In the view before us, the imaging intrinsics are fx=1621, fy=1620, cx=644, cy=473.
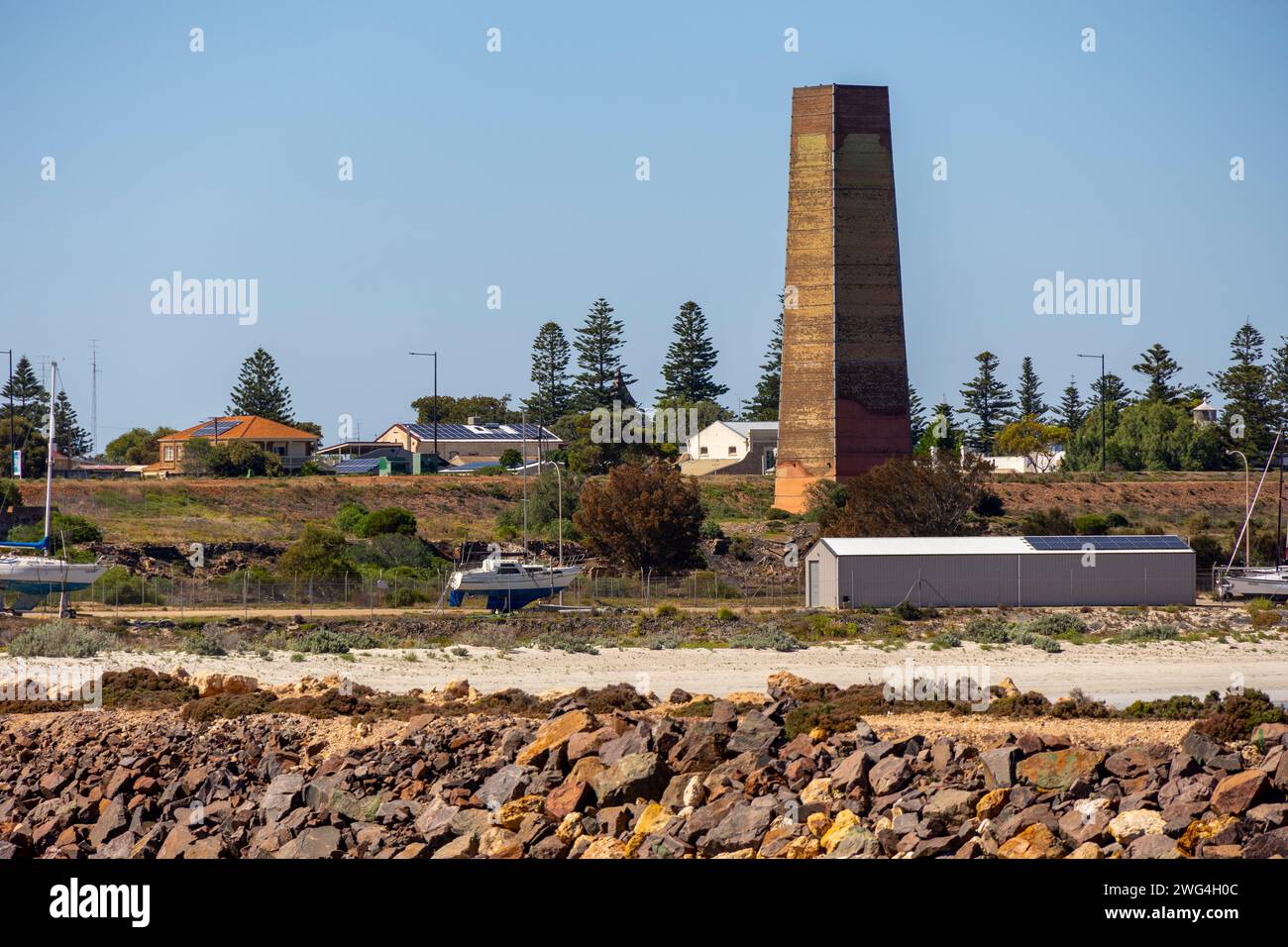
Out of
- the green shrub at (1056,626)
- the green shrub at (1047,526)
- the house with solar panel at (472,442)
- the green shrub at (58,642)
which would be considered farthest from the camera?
the house with solar panel at (472,442)

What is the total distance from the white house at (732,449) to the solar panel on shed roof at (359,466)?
1900cm

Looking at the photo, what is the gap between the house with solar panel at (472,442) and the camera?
10894 centimetres

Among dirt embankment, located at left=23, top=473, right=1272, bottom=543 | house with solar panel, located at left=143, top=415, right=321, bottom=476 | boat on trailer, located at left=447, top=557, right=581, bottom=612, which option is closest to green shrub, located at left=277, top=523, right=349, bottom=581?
boat on trailer, located at left=447, top=557, right=581, bottom=612

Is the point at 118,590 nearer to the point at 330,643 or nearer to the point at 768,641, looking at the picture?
the point at 330,643

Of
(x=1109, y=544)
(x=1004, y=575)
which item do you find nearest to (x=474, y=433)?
(x=1109, y=544)

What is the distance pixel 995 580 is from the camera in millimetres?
45656

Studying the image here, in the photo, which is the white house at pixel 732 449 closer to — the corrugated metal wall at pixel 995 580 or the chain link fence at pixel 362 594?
the chain link fence at pixel 362 594

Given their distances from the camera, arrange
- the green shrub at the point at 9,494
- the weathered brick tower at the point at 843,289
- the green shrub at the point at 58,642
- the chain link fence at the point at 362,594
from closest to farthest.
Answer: the green shrub at the point at 58,642
the chain link fence at the point at 362,594
the green shrub at the point at 9,494
the weathered brick tower at the point at 843,289

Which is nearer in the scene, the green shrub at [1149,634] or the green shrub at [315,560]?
the green shrub at [1149,634]

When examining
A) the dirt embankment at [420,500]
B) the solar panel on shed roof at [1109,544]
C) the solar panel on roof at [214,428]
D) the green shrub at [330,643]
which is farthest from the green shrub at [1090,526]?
the solar panel on roof at [214,428]

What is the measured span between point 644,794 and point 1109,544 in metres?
31.0
